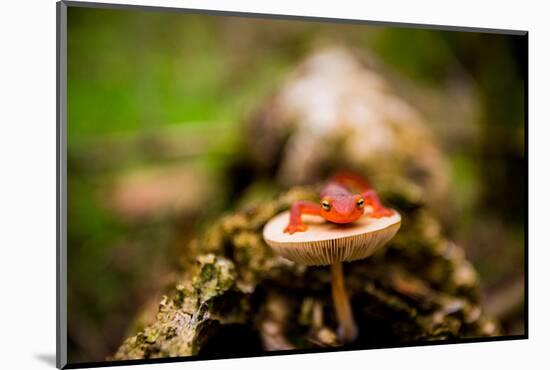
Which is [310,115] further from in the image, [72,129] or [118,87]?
[72,129]

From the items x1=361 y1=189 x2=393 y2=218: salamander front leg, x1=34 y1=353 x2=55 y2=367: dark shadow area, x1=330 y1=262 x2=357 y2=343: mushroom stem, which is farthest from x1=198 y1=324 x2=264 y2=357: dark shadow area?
x1=361 y1=189 x2=393 y2=218: salamander front leg

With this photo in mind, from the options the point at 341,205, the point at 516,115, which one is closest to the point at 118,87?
the point at 341,205

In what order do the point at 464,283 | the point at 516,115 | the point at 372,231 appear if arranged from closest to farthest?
the point at 372,231 < the point at 464,283 < the point at 516,115

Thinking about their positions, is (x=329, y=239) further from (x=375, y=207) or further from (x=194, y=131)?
(x=194, y=131)

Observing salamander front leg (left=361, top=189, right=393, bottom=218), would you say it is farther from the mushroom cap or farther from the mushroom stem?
the mushroom stem

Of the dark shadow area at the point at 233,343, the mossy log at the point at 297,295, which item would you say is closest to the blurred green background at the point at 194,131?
the mossy log at the point at 297,295

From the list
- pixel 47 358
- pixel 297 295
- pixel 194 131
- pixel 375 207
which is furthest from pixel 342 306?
pixel 47 358
